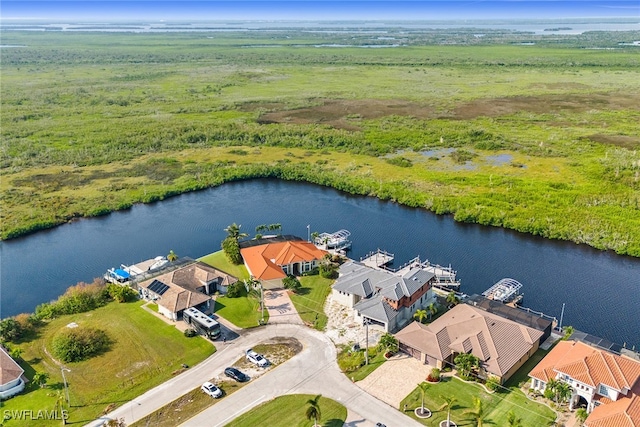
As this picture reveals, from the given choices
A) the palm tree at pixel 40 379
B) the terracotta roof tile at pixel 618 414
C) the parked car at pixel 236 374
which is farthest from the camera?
the parked car at pixel 236 374

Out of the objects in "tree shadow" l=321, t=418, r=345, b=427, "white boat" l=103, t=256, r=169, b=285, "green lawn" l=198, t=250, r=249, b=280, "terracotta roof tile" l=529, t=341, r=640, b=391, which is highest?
"terracotta roof tile" l=529, t=341, r=640, b=391

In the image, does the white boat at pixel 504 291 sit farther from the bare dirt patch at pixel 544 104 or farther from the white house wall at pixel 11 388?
the bare dirt patch at pixel 544 104

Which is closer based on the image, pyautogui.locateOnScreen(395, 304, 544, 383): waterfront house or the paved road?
the paved road

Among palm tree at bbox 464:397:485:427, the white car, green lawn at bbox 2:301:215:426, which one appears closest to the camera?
palm tree at bbox 464:397:485:427

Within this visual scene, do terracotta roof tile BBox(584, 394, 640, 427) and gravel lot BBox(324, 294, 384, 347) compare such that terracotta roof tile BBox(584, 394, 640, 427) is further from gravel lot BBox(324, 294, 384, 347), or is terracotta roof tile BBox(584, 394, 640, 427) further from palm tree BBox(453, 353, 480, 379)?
gravel lot BBox(324, 294, 384, 347)

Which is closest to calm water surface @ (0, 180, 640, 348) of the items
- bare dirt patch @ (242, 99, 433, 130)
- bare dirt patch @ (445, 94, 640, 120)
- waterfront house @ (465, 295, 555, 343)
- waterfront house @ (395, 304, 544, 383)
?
waterfront house @ (465, 295, 555, 343)

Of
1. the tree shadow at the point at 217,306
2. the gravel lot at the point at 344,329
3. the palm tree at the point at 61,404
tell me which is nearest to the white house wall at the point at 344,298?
the gravel lot at the point at 344,329

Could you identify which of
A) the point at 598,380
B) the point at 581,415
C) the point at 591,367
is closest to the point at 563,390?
the point at 581,415

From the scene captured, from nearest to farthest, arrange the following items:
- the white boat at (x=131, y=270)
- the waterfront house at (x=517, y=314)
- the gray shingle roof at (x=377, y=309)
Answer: the waterfront house at (x=517, y=314), the gray shingle roof at (x=377, y=309), the white boat at (x=131, y=270)
